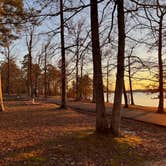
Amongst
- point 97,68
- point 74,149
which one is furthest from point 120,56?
point 74,149

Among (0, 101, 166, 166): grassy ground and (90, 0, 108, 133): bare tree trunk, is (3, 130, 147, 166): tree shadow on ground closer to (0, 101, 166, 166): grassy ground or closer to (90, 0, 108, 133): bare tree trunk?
(0, 101, 166, 166): grassy ground

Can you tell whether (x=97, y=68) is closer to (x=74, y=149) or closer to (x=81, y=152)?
(x=74, y=149)

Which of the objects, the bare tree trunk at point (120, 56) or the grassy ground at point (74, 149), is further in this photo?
the bare tree trunk at point (120, 56)

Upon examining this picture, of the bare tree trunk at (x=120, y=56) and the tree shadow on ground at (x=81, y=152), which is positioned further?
the bare tree trunk at (x=120, y=56)

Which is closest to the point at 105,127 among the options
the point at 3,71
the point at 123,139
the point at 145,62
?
the point at 123,139

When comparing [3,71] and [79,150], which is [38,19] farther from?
[3,71]

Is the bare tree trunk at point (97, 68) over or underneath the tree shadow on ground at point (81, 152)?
over

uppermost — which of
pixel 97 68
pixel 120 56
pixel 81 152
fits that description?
pixel 120 56

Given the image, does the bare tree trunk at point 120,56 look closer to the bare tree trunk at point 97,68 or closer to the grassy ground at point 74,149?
the bare tree trunk at point 97,68

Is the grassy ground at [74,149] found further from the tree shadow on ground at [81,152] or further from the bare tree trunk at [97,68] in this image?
the bare tree trunk at [97,68]

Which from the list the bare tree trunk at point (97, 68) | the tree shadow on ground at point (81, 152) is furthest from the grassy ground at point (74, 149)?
the bare tree trunk at point (97, 68)

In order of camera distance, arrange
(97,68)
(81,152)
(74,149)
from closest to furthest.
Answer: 1. (81,152)
2. (74,149)
3. (97,68)

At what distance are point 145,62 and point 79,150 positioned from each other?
367cm

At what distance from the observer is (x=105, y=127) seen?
10484 millimetres
